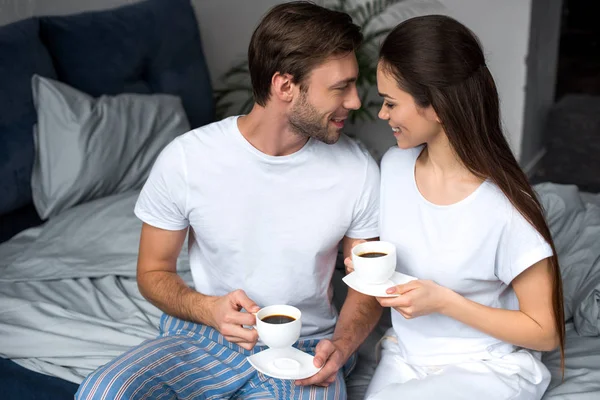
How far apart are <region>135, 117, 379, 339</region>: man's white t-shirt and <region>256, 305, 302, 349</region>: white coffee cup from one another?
316 millimetres

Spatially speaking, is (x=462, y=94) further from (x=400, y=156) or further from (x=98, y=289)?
(x=98, y=289)

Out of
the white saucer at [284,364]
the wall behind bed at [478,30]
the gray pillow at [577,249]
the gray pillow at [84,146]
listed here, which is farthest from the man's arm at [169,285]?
the wall behind bed at [478,30]

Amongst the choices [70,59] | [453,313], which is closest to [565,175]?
[70,59]

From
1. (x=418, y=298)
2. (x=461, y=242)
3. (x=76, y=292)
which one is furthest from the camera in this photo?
(x=76, y=292)

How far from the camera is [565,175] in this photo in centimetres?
447

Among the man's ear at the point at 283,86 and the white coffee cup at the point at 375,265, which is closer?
the white coffee cup at the point at 375,265

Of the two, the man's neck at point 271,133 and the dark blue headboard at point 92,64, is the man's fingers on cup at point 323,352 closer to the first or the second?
the man's neck at point 271,133

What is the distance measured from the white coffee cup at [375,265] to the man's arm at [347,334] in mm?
149

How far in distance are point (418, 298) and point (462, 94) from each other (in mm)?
391

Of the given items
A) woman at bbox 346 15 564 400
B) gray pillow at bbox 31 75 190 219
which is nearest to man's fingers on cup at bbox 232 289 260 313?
woman at bbox 346 15 564 400

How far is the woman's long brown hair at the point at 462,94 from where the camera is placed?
1531 millimetres

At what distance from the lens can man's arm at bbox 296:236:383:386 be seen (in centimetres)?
159

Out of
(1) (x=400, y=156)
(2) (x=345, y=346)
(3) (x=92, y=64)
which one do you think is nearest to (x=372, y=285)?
(2) (x=345, y=346)

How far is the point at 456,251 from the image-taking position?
1.62 meters
